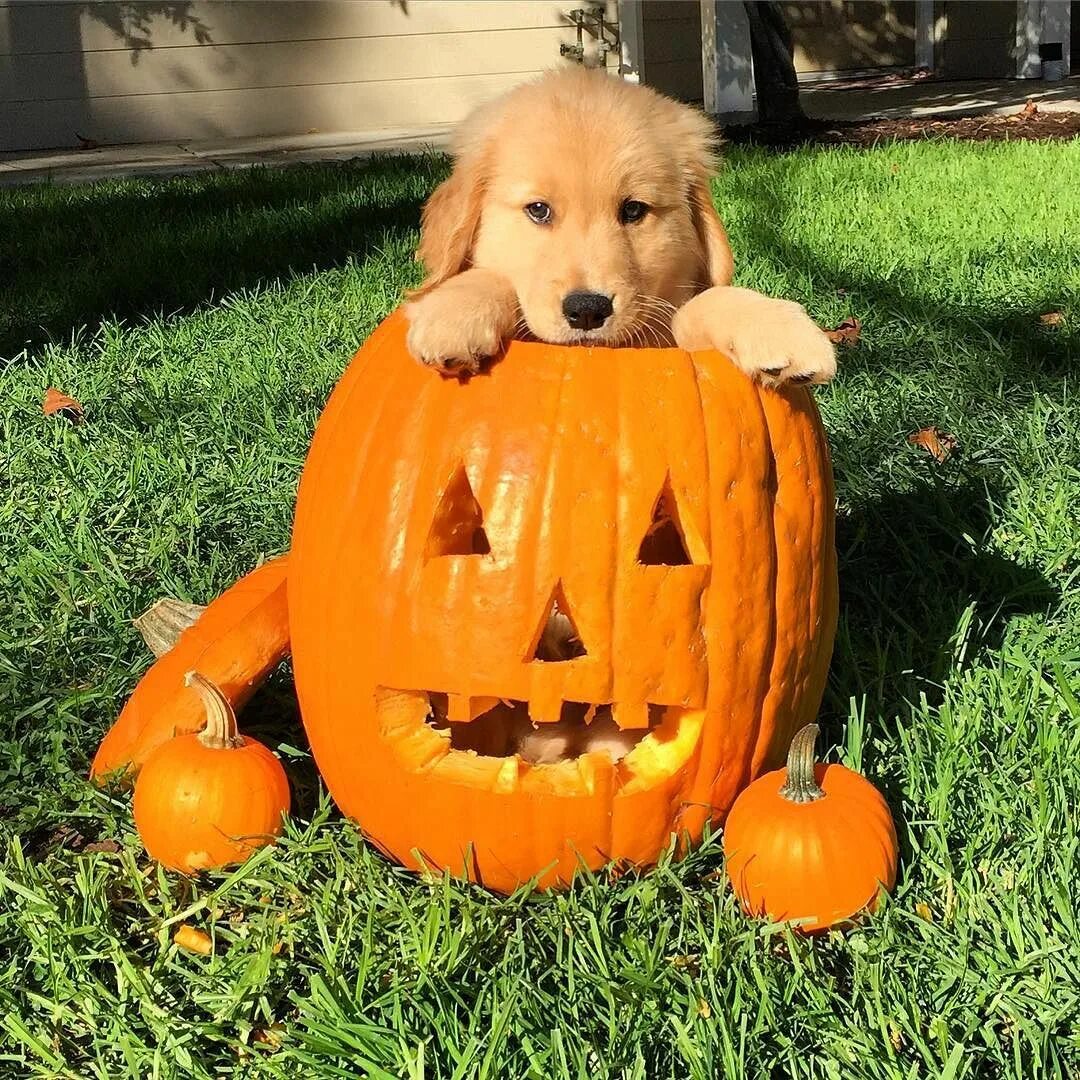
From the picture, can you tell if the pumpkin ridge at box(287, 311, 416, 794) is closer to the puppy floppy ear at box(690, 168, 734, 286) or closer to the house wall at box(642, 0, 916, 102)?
the puppy floppy ear at box(690, 168, 734, 286)

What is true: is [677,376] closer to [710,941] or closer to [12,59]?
[710,941]

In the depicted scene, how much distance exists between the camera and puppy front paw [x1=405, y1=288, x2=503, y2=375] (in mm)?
1896

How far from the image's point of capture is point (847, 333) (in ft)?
14.2

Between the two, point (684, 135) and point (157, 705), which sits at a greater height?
point (684, 135)

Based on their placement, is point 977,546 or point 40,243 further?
point 40,243

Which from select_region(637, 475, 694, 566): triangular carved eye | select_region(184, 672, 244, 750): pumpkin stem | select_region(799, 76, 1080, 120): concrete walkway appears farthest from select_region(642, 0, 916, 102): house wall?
select_region(184, 672, 244, 750): pumpkin stem

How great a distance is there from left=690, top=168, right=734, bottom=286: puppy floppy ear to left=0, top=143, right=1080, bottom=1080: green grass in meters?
0.78

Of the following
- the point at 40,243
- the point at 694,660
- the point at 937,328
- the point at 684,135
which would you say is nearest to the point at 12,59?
the point at 40,243

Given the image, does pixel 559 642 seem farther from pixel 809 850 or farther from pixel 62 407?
pixel 62 407

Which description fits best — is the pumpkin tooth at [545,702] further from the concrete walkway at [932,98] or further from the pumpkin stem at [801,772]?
the concrete walkway at [932,98]

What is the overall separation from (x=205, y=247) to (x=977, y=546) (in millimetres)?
4396

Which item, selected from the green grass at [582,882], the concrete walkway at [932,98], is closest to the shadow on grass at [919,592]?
the green grass at [582,882]

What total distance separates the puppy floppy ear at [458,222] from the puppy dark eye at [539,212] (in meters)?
0.12

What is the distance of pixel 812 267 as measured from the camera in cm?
520
